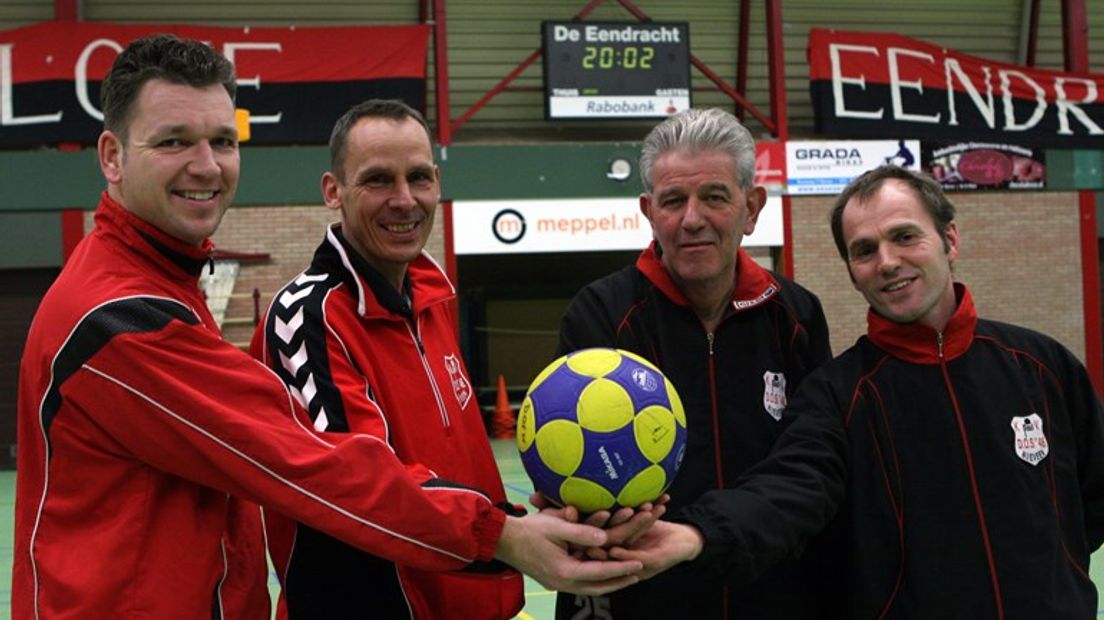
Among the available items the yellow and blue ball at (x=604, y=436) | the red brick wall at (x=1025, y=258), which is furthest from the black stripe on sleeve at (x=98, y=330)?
the red brick wall at (x=1025, y=258)

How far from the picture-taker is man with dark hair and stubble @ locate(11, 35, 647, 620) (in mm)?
1973

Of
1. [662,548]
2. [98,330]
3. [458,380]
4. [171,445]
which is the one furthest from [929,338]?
[98,330]

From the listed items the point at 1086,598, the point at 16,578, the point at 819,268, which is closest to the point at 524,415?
the point at 16,578

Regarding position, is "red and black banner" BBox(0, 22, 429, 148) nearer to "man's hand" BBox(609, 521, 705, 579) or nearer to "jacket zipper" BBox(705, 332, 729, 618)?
"jacket zipper" BBox(705, 332, 729, 618)

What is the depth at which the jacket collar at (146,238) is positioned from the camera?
2.13 meters

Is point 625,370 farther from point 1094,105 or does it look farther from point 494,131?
point 1094,105

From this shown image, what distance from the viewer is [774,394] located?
270cm

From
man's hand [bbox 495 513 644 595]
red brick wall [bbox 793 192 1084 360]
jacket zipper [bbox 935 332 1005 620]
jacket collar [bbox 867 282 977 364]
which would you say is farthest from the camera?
red brick wall [bbox 793 192 1084 360]

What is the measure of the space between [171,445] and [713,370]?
1.34 metres

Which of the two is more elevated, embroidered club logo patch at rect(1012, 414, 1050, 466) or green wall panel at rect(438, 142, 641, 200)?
green wall panel at rect(438, 142, 641, 200)

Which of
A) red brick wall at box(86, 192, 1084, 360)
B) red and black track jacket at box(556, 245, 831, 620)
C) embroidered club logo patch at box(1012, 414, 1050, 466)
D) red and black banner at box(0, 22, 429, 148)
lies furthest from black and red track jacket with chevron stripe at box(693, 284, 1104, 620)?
red brick wall at box(86, 192, 1084, 360)

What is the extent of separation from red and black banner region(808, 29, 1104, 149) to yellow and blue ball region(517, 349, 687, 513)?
1415 cm

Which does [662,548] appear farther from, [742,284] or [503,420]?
[503,420]

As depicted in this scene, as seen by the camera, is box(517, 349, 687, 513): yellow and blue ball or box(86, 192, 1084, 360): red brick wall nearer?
box(517, 349, 687, 513): yellow and blue ball
